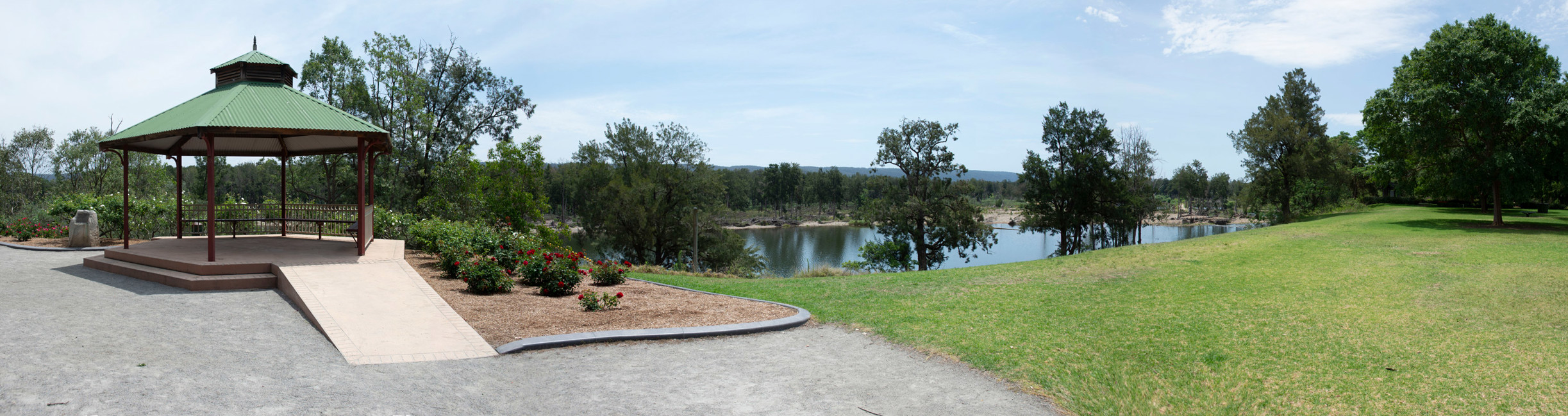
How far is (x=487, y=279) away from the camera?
901 cm

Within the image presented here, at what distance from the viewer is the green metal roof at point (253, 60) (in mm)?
11898

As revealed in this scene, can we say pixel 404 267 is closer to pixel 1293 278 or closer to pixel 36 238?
pixel 36 238

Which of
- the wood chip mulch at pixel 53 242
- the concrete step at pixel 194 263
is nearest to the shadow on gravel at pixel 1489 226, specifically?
the concrete step at pixel 194 263

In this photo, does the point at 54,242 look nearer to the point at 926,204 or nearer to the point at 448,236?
the point at 448,236

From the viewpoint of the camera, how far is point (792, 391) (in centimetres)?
517

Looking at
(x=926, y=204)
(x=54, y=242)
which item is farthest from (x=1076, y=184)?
(x=54, y=242)

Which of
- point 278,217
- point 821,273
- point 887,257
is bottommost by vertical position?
point 887,257

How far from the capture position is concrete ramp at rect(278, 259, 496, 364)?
617 centimetres

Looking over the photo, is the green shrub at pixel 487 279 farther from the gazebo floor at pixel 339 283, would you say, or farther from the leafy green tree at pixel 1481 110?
the leafy green tree at pixel 1481 110

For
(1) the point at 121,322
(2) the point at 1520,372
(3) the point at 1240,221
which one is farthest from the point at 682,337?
(3) the point at 1240,221

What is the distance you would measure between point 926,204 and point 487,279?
88.0 ft

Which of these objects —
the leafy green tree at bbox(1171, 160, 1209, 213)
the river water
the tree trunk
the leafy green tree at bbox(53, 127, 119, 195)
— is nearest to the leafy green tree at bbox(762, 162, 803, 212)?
the river water

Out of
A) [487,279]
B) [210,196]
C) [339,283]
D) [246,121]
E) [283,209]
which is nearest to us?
[339,283]

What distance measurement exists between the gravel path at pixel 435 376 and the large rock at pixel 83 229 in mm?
8133
